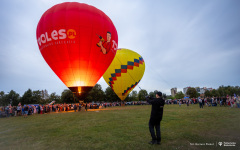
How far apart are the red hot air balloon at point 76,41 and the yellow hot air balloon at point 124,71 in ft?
37.3

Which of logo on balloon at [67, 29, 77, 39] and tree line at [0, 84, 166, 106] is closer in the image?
logo on balloon at [67, 29, 77, 39]

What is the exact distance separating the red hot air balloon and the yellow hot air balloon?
11.4 metres

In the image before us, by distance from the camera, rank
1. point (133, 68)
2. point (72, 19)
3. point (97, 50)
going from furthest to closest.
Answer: point (133, 68) → point (97, 50) → point (72, 19)

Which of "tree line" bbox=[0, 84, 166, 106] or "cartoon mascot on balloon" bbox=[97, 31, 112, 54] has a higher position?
"cartoon mascot on balloon" bbox=[97, 31, 112, 54]

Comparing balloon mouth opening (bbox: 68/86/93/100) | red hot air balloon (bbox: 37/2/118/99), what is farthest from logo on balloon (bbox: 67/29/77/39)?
balloon mouth opening (bbox: 68/86/93/100)

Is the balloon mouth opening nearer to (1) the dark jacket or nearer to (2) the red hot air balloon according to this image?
(2) the red hot air balloon

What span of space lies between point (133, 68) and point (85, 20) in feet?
49.2

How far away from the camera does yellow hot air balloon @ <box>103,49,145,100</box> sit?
2606cm

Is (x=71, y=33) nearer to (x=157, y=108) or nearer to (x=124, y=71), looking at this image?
(x=157, y=108)

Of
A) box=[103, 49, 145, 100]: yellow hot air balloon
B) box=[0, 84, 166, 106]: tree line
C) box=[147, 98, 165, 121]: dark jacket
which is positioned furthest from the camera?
box=[0, 84, 166, 106]: tree line

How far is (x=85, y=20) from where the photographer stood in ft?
42.9

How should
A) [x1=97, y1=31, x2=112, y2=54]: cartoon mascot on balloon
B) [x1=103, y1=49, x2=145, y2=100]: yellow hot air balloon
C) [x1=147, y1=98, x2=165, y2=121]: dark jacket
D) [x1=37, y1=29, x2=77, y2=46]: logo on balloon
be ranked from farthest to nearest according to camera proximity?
[x1=103, y1=49, x2=145, y2=100]: yellow hot air balloon, [x1=97, y1=31, x2=112, y2=54]: cartoon mascot on balloon, [x1=37, y1=29, x2=77, y2=46]: logo on balloon, [x1=147, y1=98, x2=165, y2=121]: dark jacket

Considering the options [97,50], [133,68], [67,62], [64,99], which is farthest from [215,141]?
[64,99]

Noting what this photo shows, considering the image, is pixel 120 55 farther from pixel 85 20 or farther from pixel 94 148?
pixel 94 148
